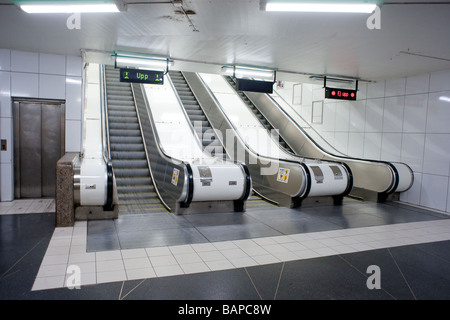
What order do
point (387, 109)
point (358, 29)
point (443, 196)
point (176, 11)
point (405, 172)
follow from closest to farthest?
point (176, 11) → point (358, 29) → point (443, 196) → point (405, 172) → point (387, 109)

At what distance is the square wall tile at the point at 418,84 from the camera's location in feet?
25.0

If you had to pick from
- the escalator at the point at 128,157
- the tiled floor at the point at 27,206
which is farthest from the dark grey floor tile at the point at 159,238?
the tiled floor at the point at 27,206

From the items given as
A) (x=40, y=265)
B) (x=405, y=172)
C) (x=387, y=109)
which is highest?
(x=387, y=109)

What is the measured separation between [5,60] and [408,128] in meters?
8.68

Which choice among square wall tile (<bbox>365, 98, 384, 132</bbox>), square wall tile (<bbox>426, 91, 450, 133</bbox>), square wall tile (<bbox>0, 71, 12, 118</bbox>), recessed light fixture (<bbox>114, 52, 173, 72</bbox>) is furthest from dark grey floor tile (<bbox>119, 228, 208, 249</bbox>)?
square wall tile (<bbox>365, 98, 384, 132</bbox>)

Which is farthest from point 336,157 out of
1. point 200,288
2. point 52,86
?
A: point 52,86

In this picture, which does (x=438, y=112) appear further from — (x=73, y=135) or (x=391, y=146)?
(x=73, y=135)

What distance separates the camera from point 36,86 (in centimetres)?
672

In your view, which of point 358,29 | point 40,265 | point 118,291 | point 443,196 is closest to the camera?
point 118,291

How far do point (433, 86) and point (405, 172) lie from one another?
196cm

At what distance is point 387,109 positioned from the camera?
8602 millimetres

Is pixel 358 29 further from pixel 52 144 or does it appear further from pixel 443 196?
pixel 52 144

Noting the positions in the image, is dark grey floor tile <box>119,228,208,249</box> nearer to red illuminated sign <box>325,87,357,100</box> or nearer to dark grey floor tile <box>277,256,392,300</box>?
dark grey floor tile <box>277,256,392,300</box>
